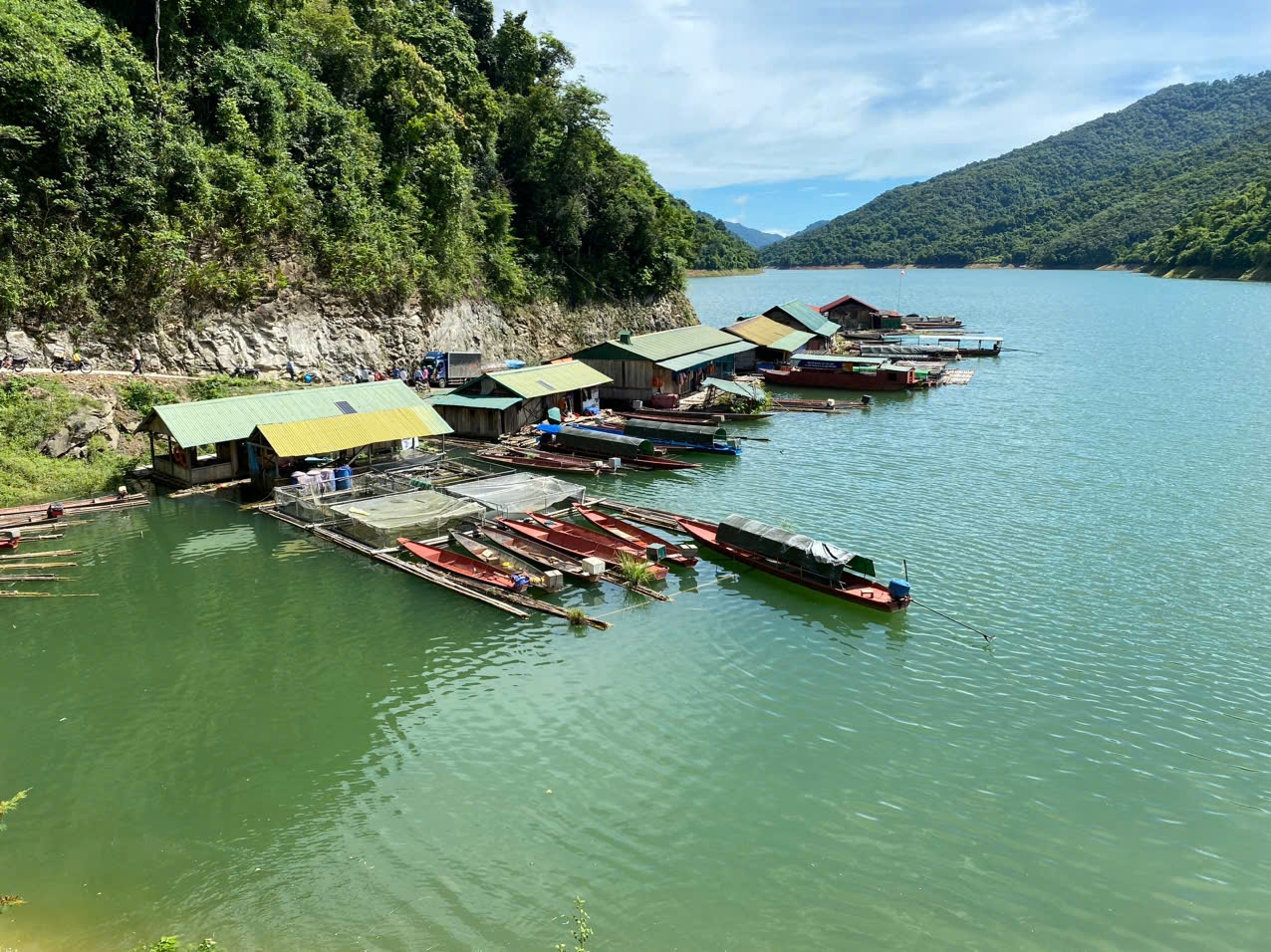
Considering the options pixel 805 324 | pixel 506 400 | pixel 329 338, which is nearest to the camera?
pixel 506 400

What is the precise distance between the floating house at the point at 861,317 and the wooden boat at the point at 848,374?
3329cm

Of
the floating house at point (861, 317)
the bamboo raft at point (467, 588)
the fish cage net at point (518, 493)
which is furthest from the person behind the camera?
the floating house at point (861, 317)

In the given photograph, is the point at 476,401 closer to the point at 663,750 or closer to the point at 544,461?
the point at 544,461

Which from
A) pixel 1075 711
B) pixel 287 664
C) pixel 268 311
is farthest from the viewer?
pixel 268 311

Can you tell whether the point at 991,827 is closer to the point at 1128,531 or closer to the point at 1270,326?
the point at 1128,531

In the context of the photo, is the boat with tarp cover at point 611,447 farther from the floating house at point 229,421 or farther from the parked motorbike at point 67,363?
the parked motorbike at point 67,363

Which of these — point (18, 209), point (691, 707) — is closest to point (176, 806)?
point (691, 707)

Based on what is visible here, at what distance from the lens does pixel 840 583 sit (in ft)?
85.8

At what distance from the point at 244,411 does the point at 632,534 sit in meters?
19.2

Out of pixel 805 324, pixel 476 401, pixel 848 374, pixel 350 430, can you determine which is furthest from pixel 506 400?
pixel 805 324

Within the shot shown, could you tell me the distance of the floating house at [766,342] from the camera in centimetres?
7450

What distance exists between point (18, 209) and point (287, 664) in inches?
1261

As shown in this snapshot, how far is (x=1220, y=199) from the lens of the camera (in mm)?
184375

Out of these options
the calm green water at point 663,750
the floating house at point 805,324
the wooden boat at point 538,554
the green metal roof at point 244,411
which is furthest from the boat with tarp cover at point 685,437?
the floating house at point 805,324
